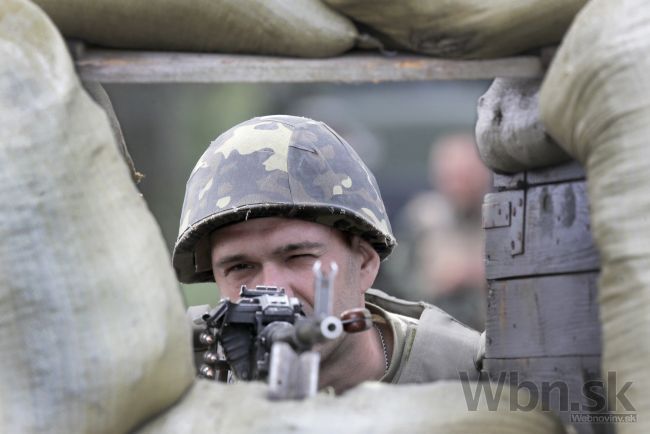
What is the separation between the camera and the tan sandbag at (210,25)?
2264 millimetres

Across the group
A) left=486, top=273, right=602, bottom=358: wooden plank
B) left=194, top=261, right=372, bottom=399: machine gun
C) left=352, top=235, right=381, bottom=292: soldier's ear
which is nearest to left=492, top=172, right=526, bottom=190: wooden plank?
left=486, top=273, right=602, bottom=358: wooden plank

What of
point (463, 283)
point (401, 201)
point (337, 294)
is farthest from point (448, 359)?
point (401, 201)

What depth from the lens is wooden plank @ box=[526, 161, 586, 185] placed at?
2.48 meters

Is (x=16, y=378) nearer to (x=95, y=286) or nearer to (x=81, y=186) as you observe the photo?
(x=95, y=286)

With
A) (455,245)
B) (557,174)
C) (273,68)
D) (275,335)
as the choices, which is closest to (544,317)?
(557,174)

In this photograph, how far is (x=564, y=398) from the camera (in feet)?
8.04

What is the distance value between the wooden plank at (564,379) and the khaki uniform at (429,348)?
994mm

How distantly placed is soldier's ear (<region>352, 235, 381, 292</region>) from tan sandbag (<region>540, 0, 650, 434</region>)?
1.80 metres

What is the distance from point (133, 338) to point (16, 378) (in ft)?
0.72

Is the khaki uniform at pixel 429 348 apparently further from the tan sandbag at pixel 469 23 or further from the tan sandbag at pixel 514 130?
the tan sandbag at pixel 469 23

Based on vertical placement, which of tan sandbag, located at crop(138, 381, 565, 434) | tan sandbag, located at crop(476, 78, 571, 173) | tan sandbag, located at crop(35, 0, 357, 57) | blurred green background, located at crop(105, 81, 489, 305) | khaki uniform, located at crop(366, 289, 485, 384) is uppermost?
blurred green background, located at crop(105, 81, 489, 305)

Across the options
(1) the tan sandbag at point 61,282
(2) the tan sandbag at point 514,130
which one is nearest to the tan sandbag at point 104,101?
(1) the tan sandbag at point 61,282

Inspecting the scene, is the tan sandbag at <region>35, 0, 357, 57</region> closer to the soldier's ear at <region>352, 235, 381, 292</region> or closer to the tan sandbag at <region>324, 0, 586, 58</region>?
the tan sandbag at <region>324, 0, 586, 58</region>

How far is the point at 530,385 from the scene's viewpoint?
254 centimetres
